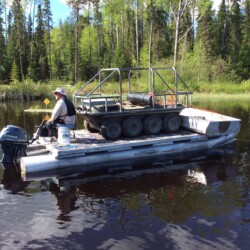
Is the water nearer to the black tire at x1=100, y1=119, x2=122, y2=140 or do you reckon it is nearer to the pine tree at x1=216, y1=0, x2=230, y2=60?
the black tire at x1=100, y1=119, x2=122, y2=140

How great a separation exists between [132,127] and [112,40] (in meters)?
46.0

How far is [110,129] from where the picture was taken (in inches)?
476

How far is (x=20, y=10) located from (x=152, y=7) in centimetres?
2079

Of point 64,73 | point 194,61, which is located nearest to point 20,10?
point 64,73

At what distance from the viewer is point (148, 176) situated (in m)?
10.6

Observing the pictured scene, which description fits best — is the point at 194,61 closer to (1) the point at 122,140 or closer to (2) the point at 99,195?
(1) the point at 122,140

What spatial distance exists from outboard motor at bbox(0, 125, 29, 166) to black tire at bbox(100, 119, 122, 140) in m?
2.39

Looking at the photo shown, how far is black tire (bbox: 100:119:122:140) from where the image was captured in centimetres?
1198

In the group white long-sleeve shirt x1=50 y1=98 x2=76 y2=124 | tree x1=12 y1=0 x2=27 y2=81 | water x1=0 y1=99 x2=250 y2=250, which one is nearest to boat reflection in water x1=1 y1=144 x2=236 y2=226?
water x1=0 y1=99 x2=250 y2=250

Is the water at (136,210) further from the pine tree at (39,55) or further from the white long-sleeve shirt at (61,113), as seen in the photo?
the pine tree at (39,55)

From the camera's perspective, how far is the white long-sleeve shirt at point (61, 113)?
1134 cm

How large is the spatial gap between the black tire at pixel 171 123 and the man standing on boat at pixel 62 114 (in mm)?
3321

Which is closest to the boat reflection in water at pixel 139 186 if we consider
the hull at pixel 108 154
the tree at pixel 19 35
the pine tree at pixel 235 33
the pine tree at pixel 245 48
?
the hull at pixel 108 154

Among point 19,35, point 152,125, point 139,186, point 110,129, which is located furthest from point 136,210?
point 19,35
